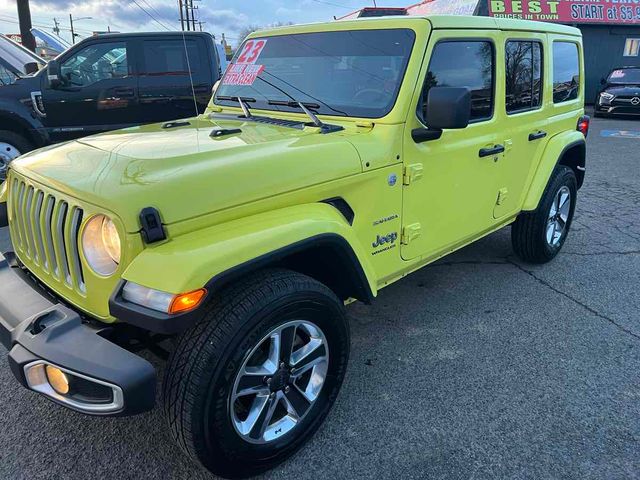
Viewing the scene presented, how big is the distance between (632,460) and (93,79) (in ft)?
22.6

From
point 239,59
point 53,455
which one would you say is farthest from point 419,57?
point 53,455

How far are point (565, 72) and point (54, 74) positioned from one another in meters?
5.84

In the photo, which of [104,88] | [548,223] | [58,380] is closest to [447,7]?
A: [104,88]

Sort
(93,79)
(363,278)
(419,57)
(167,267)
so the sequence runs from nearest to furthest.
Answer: (167,267), (363,278), (419,57), (93,79)

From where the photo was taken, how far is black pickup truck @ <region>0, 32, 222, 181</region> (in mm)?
6445

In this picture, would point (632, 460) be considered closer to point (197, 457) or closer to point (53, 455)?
point (197, 457)

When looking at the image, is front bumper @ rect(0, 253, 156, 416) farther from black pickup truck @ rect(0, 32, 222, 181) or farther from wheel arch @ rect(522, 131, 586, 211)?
black pickup truck @ rect(0, 32, 222, 181)

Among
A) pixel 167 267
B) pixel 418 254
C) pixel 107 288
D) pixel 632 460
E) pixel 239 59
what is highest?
pixel 239 59

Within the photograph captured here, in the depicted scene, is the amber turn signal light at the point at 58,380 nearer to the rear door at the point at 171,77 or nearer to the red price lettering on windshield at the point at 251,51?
the red price lettering on windshield at the point at 251,51

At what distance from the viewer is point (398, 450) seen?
7.77 ft

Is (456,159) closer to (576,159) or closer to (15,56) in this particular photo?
(576,159)

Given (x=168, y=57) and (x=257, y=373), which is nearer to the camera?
(x=257, y=373)

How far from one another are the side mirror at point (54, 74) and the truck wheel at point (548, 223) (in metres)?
5.70

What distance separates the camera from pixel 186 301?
1785mm
